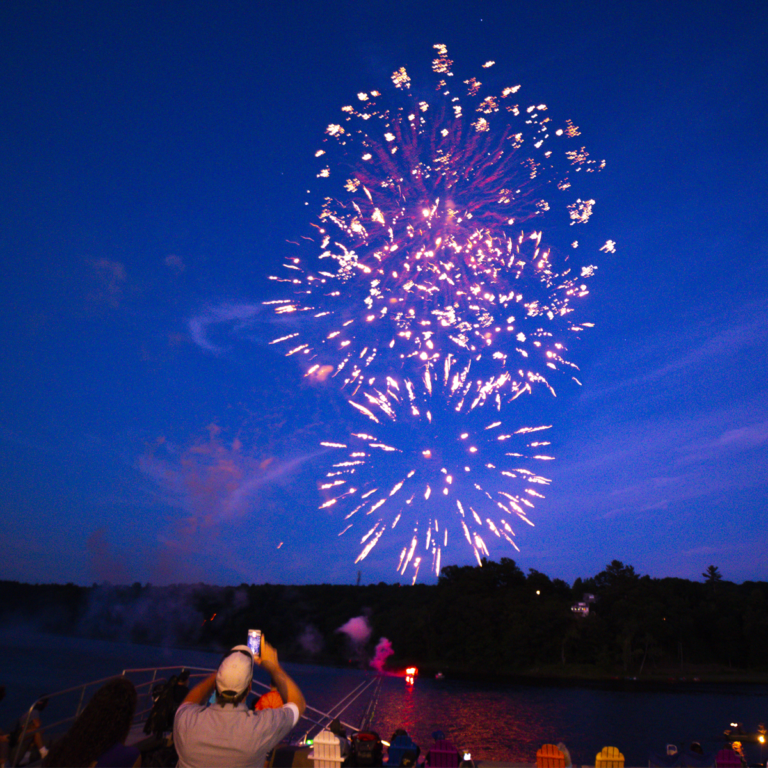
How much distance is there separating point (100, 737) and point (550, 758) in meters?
8.37

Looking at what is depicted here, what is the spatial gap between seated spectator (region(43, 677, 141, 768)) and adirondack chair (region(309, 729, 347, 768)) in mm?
4938

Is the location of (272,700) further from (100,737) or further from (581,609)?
(581,609)

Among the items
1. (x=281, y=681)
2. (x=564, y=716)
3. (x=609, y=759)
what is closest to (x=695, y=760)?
(x=609, y=759)

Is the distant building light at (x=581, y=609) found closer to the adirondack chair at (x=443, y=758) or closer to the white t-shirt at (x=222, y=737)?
the adirondack chair at (x=443, y=758)

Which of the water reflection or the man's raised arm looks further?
the water reflection

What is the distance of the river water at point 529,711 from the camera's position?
107ft

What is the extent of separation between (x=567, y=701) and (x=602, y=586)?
40.8 metres

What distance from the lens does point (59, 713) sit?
47688 millimetres

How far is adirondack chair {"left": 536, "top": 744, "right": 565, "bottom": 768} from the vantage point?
27.7ft

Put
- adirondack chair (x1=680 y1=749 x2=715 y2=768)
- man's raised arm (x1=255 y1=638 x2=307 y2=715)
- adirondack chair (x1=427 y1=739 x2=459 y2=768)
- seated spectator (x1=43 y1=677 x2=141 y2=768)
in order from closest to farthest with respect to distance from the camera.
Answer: seated spectator (x1=43 y1=677 x2=141 y2=768), man's raised arm (x1=255 y1=638 x2=307 y2=715), adirondack chair (x1=427 y1=739 x2=459 y2=768), adirondack chair (x1=680 y1=749 x2=715 y2=768)

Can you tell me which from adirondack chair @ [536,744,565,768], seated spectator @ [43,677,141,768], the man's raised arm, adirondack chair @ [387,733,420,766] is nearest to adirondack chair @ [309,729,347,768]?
adirondack chair @ [387,733,420,766]

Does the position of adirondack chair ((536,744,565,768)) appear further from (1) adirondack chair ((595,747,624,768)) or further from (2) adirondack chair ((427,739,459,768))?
(2) adirondack chair ((427,739,459,768))

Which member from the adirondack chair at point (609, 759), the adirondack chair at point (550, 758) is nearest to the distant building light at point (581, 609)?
the adirondack chair at point (609, 759)

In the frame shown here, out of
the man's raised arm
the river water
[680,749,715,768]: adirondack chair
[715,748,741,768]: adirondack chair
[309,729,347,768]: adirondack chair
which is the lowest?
the river water
